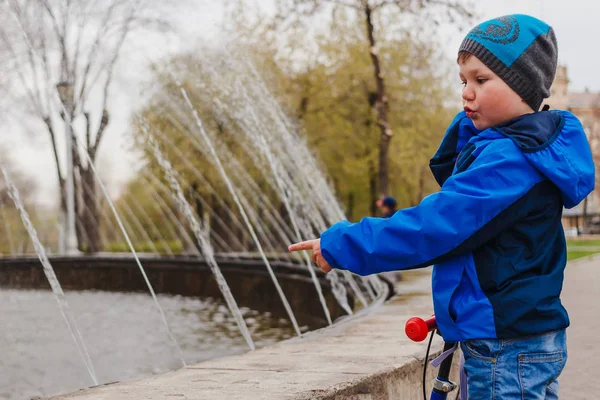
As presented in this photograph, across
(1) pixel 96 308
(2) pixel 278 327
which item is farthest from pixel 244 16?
(2) pixel 278 327

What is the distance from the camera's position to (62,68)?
21922 mm

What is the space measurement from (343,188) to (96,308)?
19.1 metres

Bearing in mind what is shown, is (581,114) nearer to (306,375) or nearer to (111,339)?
(111,339)

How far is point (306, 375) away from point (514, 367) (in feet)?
4.14

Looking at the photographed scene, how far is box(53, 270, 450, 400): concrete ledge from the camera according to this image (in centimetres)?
280

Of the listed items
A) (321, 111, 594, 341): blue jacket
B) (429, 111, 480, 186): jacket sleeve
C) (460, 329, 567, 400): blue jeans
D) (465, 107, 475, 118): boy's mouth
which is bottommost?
(460, 329, 567, 400): blue jeans

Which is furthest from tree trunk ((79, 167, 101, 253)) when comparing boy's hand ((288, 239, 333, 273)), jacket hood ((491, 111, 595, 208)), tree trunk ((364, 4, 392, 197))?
jacket hood ((491, 111, 595, 208))

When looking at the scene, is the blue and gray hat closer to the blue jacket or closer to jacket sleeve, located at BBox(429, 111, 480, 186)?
the blue jacket

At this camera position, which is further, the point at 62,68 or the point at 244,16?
the point at 244,16

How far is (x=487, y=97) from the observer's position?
2.04 m

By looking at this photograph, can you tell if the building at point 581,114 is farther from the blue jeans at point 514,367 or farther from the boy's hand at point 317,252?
the boy's hand at point 317,252

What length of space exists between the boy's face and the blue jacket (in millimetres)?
47

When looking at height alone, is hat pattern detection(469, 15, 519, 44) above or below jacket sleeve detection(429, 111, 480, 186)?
above

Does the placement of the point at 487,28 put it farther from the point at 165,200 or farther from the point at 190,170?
the point at 165,200
